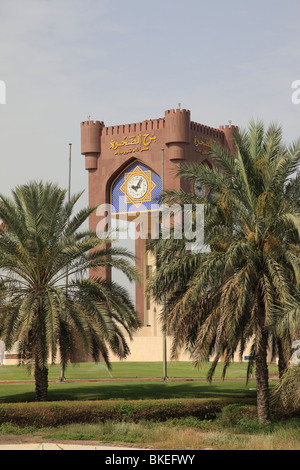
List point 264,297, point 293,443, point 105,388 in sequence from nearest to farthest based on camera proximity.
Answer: point 293,443
point 264,297
point 105,388

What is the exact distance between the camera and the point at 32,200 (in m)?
23.3

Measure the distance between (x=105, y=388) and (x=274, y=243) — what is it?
9631 mm

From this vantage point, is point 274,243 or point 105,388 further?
point 105,388

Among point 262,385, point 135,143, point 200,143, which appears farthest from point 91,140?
point 262,385

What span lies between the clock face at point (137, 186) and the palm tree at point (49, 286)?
25371 millimetres

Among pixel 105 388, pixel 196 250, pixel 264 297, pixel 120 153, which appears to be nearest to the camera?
pixel 264 297

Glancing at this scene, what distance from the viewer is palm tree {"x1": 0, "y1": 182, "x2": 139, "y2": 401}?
73.7ft

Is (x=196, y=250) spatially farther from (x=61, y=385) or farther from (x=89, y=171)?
(x=89, y=171)

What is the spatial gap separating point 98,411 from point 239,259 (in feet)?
20.0

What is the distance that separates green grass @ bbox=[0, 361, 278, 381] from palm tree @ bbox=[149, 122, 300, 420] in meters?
10.5

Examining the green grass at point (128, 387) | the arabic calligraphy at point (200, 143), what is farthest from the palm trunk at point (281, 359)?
the arabic calligraphy at point (200, 143)

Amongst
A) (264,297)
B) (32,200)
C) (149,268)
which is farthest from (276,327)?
(149,268)

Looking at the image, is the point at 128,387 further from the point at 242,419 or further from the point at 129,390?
the point at 242,419

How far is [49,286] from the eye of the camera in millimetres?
23375
